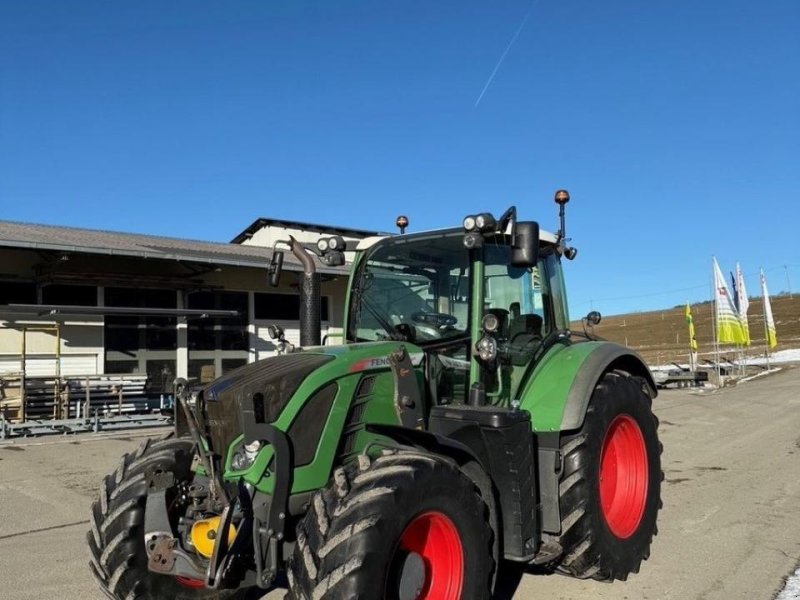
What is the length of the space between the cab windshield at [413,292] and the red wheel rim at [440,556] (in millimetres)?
1309

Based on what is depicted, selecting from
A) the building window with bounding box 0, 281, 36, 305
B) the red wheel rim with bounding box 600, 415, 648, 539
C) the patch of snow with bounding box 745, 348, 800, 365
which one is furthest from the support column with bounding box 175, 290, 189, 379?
the patch of snow with bounding box 745, 348, 800, 365

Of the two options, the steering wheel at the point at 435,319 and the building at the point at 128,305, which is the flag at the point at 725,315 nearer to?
the building at the point at 128,305

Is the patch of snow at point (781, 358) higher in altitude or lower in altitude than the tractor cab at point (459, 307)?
lower

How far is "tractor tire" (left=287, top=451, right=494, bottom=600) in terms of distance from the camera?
2.74m

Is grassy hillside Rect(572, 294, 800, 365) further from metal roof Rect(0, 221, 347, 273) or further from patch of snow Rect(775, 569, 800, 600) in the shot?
patch of snow Rect(775, 569, 800, 600)

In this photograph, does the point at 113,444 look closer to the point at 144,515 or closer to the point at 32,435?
the point at 32,435

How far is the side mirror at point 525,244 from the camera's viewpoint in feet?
12.5

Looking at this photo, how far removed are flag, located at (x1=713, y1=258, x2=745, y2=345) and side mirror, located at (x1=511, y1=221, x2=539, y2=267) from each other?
19.6 m

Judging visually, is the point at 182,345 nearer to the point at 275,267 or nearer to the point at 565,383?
the point at 275,267

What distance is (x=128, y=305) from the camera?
508 inches

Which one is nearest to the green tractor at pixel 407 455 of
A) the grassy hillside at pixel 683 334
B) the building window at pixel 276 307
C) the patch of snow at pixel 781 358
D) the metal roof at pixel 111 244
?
the metal roof at pixel 111 244

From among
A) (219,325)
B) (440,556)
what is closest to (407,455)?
(440,556)

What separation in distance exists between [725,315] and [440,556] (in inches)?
823

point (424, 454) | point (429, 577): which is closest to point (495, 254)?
point (424, 454)
